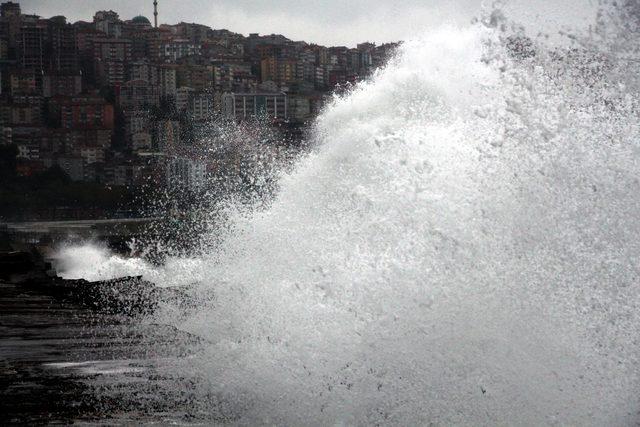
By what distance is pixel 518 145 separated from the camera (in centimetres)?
1286

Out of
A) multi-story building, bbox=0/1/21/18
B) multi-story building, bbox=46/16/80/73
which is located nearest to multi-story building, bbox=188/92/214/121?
multi-story building, bbox=46/16/80/73

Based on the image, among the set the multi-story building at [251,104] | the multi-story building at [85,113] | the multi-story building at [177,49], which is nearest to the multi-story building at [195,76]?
the multi-story building at [85,113]

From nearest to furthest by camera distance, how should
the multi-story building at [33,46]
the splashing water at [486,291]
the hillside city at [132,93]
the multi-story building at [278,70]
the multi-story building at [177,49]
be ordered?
the splashing water at [486,291] → the hillside city at [132,93] → the multi-story building at [278,70] → the multi-story building at [33,46] → the multi-story building at [177,49]

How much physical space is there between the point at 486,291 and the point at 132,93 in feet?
414

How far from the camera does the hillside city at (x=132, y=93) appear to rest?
349 feet

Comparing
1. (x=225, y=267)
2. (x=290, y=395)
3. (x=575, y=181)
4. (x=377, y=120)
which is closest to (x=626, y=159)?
(x=575, y=181)

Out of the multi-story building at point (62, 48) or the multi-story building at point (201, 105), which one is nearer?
the multi-story building at point (201, 105)

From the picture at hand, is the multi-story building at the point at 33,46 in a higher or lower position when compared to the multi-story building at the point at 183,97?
higher

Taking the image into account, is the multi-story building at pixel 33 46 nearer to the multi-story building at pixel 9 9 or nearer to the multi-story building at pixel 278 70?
the multi-story building at pixel 9 9

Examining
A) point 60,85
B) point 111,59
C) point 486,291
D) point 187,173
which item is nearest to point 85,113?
point 60,85

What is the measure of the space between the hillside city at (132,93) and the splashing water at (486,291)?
6469 centimetres

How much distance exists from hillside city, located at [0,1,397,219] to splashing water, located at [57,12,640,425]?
2547 inches

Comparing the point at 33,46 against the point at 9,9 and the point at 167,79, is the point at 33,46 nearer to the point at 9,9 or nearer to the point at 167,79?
the point at 9,9

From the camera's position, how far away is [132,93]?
134500 millimetres
